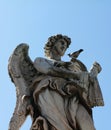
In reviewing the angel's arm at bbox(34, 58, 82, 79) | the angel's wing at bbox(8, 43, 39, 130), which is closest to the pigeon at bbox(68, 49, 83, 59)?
the angel's arm at bbox(34, 58, 82, 79)

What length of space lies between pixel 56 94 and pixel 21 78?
873 millimetres

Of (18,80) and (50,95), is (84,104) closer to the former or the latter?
(50,95)

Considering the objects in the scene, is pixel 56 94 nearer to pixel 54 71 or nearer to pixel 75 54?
pixel 54 71

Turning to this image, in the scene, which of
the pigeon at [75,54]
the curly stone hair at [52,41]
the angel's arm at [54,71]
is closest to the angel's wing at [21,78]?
the angel's arm at [54,71]

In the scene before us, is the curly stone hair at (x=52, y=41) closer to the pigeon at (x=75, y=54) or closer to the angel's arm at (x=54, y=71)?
the pigeon at (x=75, y=54)

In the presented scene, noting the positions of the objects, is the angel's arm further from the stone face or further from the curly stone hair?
the curly stone hair

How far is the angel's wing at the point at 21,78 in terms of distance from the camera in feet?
37.9

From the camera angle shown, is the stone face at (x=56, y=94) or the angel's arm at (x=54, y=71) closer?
the stone face at (x=56, y=94)

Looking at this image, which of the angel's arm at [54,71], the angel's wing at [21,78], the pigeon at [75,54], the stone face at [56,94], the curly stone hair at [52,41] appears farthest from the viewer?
the curly stone hair at [52,41]

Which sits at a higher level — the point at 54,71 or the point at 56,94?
the point at 54,71

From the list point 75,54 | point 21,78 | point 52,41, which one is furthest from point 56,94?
point 52,41

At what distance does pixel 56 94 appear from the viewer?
37.9ft

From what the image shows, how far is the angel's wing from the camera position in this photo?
11539 millimetres

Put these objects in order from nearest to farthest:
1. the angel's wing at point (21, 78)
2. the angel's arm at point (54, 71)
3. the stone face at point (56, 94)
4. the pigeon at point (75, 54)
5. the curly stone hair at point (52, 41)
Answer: the stone face at point (56, 94) → the angel's wing at point (21, 78) → the angel's arm at point (54, 71) → the pigeon at point (75, 54) → the curly stone hair at point (52, 41)
